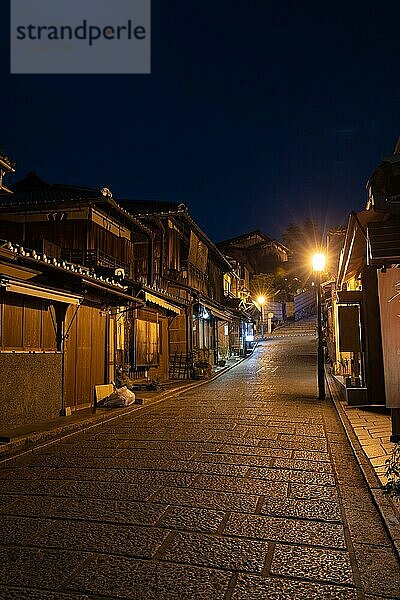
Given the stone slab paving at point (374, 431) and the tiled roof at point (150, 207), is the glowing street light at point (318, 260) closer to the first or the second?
the stone slab paving at point (374, 431)

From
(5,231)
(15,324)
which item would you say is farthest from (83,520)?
(5,231)

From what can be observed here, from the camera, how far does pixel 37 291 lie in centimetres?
1077

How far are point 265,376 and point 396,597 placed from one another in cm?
2190

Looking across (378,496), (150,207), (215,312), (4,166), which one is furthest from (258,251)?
(378,496)

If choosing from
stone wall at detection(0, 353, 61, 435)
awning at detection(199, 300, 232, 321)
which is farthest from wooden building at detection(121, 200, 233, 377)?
stone wall at detection(0, 353, 61, 435)

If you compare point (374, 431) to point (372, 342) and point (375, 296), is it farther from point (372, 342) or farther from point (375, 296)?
point (375, 296)

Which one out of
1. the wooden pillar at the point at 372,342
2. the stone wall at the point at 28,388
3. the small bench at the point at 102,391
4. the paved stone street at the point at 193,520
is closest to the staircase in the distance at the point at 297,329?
the wooden pillar at the point at 372,342

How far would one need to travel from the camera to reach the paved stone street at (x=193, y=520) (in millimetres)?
3775

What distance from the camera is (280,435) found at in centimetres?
991

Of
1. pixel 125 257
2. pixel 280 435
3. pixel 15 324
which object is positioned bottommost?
pixel 280 435

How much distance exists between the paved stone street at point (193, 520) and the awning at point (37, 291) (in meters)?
3.39

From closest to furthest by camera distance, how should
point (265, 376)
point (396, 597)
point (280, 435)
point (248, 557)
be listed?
1. point (396, 597)
2. point (248, 557)
3. point (280, 435)
4. point (265, 376)

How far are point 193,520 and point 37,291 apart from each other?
286 inches

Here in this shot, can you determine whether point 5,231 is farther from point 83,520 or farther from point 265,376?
point 83,520
